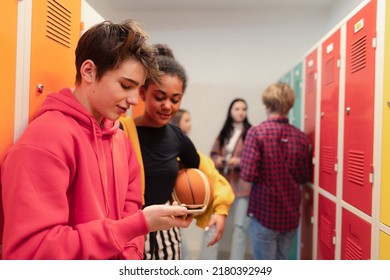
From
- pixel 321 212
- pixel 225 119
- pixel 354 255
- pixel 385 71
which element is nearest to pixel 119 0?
pixel 385 71

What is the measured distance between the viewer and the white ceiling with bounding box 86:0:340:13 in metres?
1.15

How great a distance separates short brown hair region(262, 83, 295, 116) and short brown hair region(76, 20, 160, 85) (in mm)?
1257

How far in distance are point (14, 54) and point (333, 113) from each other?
137cm

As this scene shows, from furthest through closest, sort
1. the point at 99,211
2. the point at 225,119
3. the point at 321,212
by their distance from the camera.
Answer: the point at 225,119
the point at 321,212
the point at 99,211

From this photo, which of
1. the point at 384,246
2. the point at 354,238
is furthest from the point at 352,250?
the point at 384,246

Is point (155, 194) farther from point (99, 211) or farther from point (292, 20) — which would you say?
point (292, 20)

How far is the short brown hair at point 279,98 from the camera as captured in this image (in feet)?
6.23

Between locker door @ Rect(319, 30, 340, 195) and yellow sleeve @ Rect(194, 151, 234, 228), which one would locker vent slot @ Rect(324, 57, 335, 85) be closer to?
locker door @ Rect(319, 30, 340, 195)

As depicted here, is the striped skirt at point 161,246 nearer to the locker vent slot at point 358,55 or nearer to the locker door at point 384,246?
the locker door at point 384,246

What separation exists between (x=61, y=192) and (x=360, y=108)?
1.10 meters

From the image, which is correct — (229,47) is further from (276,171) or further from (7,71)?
(7,71)

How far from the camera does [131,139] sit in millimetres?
1022

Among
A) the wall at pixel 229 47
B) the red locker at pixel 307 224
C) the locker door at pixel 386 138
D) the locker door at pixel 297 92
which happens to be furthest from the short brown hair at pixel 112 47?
the locker door at pixel 297 92

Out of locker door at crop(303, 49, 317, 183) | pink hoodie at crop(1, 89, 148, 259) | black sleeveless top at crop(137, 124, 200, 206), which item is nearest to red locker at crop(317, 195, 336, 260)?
locker door at crop(303, 49, 317, 183)
